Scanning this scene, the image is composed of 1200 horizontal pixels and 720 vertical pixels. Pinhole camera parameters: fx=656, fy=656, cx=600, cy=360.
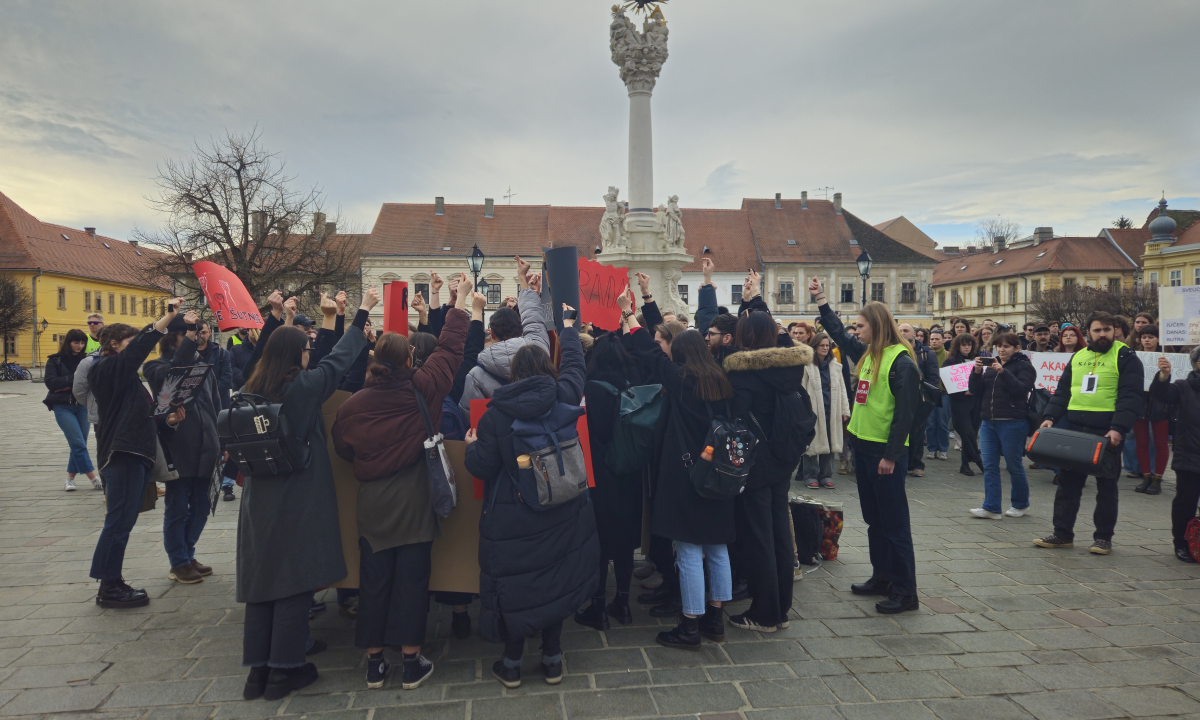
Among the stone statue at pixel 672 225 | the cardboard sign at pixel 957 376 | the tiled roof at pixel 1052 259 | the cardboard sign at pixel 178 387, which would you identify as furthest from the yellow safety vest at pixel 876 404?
the tiled roof at pixel 1052 259

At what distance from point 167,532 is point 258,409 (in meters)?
2.64

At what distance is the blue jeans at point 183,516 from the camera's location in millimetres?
5215

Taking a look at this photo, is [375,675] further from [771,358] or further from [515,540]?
[771,358]

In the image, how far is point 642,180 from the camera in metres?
16.1

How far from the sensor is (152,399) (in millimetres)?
4961

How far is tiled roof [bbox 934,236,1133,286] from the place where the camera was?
53.7m

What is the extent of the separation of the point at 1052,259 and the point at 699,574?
62238 millimetres

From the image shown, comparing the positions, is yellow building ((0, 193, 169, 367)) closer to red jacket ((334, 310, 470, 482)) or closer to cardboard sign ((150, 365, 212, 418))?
cardboard sign ((150, 365, 212, 418))

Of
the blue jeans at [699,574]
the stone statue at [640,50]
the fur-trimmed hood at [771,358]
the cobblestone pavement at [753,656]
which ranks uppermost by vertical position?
the stone statue at [640,50]

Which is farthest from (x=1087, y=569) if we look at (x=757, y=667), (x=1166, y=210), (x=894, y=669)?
(x=1166, y=210)

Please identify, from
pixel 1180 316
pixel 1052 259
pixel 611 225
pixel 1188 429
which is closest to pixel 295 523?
pixel 1188 429

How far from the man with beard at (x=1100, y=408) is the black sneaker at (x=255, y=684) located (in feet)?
21.1

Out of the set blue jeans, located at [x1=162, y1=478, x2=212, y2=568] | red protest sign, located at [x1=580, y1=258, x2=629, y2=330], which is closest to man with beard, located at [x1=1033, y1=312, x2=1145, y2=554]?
red protest sign, located at [x1=580, y1=258, x2=629, y2=330]

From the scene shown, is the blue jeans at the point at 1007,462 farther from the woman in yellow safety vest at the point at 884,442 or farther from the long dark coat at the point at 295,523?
the long dark coat at the point at 295,523
